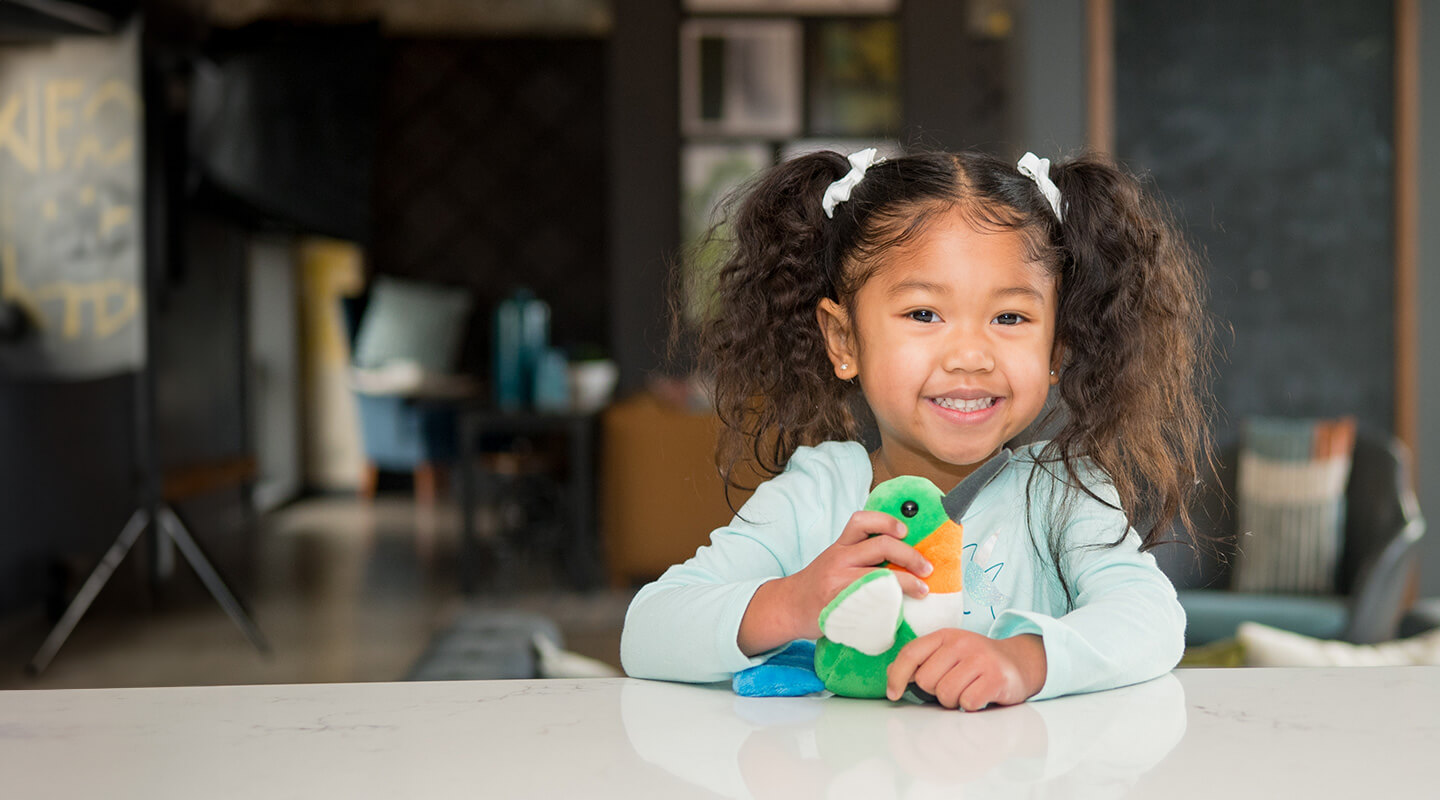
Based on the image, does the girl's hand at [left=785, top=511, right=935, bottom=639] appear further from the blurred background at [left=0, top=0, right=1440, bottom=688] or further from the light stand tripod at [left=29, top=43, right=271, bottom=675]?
the light stand tripod at [left=29, top=43, right=271, bottom=675]

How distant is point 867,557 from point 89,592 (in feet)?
10.1

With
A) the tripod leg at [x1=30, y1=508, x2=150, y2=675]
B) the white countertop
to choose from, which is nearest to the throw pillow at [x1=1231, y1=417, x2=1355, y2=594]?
the white countertop

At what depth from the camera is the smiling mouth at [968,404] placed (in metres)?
0.54

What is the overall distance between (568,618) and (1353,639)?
7.60 ft

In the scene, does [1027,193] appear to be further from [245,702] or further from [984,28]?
[984,28]

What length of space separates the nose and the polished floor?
7.18 feet

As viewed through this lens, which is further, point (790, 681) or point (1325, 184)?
point (1325, 184)

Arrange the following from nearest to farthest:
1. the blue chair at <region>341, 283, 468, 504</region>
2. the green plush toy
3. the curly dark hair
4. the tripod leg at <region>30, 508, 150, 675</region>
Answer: the green plush toy, the curly dark hair, the tripod leg at <region>30, 508, 150, 675</region>, the blue chair at <region>341, 283, 468, 504</region>

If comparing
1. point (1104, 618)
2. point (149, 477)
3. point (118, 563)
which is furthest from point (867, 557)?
point (118, 563)

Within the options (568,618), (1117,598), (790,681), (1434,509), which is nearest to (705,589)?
(790,681)

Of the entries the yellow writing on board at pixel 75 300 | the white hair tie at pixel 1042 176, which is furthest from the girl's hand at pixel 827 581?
the yellow writing on board at pixel 75 300

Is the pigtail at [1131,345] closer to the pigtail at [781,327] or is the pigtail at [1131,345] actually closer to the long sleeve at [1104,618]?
the long sleeve at [1104,618]

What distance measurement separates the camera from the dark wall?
6816 mm

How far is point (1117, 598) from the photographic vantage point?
0.51 metres
